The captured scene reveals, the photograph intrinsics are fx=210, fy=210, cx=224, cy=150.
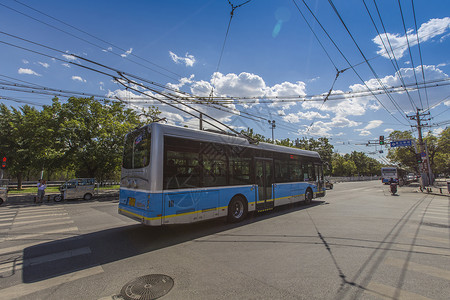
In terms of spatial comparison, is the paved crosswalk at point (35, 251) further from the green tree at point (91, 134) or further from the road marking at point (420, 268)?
the green tree at point (91, 134)

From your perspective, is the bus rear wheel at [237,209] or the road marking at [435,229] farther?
the bus rear wheel at [237,209]

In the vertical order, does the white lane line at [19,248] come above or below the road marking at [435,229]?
below

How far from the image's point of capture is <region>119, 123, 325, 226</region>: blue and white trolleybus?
19.9ft

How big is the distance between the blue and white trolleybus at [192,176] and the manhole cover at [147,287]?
2.02m

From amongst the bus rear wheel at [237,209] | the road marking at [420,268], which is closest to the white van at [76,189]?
the bus rear wheel at [237,209]

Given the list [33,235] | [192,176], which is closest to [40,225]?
[33,235]

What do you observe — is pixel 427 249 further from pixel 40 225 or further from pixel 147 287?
Answer: pixel 40 225

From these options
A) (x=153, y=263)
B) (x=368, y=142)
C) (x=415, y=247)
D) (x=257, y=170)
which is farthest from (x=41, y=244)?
(x=368, y=142)

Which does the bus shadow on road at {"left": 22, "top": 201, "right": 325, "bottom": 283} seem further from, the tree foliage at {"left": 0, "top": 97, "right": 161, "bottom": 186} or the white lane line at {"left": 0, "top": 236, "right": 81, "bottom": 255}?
the tree foliage at {"left": 0, "top": 97, "right": 161, "bottom": 186}

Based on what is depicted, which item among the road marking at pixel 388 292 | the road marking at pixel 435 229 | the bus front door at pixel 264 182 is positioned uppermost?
the bus front door at pixel 264 182

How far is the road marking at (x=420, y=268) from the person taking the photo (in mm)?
3969

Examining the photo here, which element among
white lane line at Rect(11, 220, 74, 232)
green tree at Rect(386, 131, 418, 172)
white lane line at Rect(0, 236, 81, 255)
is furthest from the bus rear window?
green tree at Rect(386, 131, 418, 172)

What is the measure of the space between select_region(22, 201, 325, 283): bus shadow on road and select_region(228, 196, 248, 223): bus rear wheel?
0.26 m

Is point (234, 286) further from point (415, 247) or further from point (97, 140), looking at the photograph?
point (97, 140)
